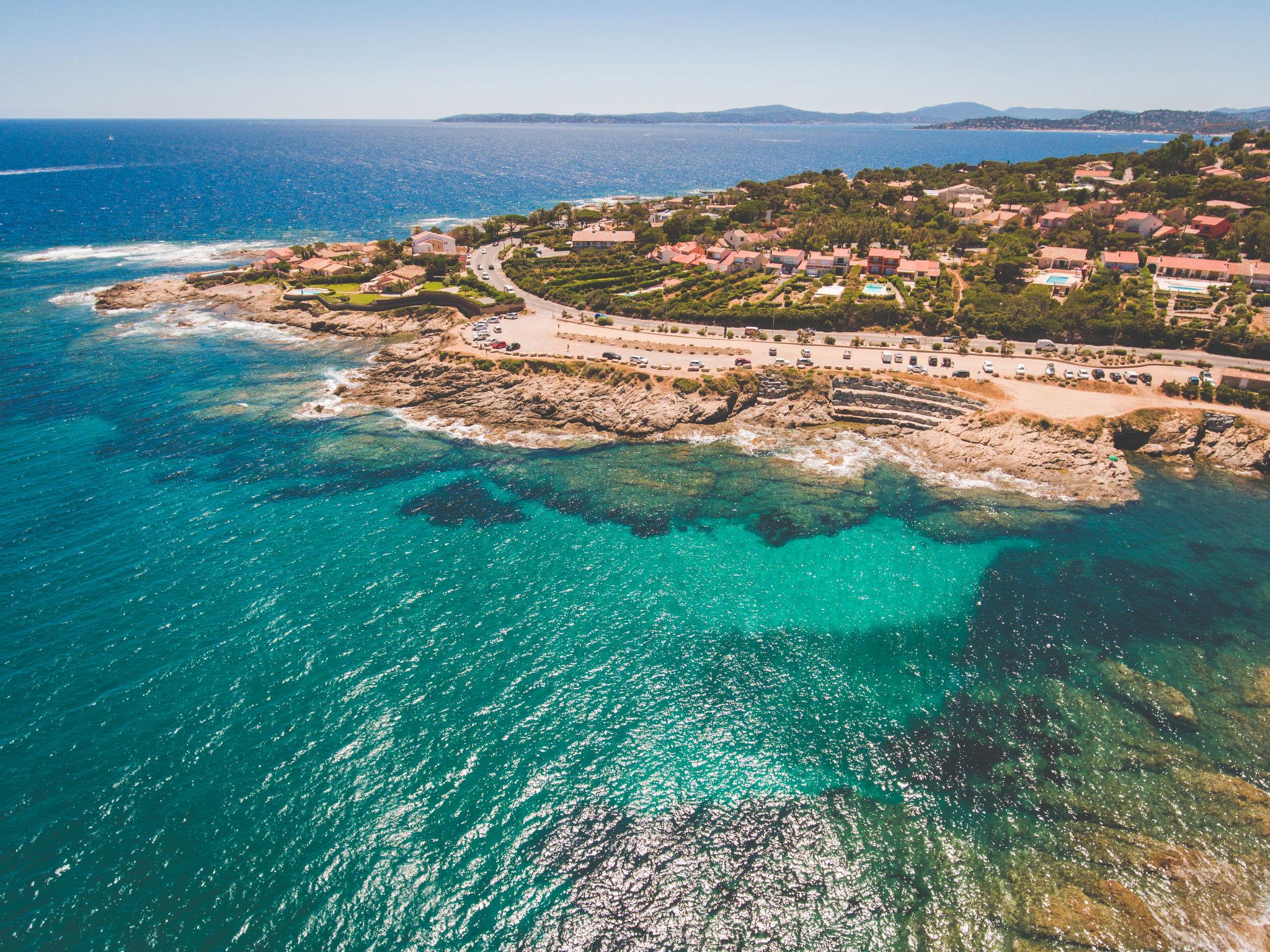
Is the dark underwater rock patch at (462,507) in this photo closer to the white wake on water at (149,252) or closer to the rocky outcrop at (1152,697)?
the rocky outcrop at (1152,697)

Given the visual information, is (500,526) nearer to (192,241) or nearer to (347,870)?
(347,870)

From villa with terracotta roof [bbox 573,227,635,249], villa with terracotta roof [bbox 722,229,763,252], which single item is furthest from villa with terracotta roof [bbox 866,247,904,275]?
villa with terracotta roof [bbox 573,227,635,249]

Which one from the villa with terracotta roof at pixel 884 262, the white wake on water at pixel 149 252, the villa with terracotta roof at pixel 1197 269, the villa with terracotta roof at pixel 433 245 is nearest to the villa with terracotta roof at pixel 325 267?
the villa with terracotta roof at pixel 433 245

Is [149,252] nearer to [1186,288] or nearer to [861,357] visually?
[861,357]

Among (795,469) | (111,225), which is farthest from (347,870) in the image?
(111,225)

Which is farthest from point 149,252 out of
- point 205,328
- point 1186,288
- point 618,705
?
point 1186,288

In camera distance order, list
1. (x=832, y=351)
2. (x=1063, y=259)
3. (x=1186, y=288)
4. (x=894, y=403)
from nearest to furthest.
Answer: (x=894, y=403) → (x=832, y=351) → (x=1186, y=288) → (x=1063, y=259)
